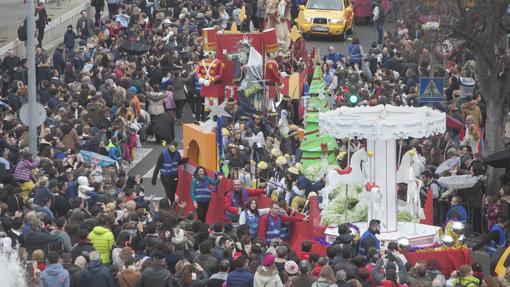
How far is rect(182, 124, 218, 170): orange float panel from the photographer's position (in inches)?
1348

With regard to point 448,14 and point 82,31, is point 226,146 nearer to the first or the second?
point 448,14

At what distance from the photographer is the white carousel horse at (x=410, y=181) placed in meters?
29.0

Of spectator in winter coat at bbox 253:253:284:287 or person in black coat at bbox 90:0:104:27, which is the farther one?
person in black coat at bbox 90:0:104:27

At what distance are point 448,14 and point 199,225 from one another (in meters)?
8.89

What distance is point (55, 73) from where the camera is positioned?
41406 mm

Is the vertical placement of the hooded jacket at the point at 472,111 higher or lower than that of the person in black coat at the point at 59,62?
higher

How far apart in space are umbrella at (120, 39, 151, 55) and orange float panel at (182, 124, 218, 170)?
33.6ft

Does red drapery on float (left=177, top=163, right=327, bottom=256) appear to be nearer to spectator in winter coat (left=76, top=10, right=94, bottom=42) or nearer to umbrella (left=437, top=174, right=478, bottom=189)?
umbrella (left=437, top=174, right=478, bottom=189)

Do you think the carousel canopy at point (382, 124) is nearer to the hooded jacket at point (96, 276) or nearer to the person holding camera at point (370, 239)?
the person holding camera at point (370, 239)

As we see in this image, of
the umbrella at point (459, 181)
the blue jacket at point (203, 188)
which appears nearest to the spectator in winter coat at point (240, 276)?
the umbrella at point (459, 181)

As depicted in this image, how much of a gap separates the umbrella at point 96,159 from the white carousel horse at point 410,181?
6303 mm

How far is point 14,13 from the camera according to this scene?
2215 inches

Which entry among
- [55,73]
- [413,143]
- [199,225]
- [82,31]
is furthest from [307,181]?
[82,31]

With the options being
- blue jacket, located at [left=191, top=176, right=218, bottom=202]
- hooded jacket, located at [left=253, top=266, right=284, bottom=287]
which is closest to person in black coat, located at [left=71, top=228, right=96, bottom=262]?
hooded jacket, located at [left=253, top=266, right=284, bottom=287]
